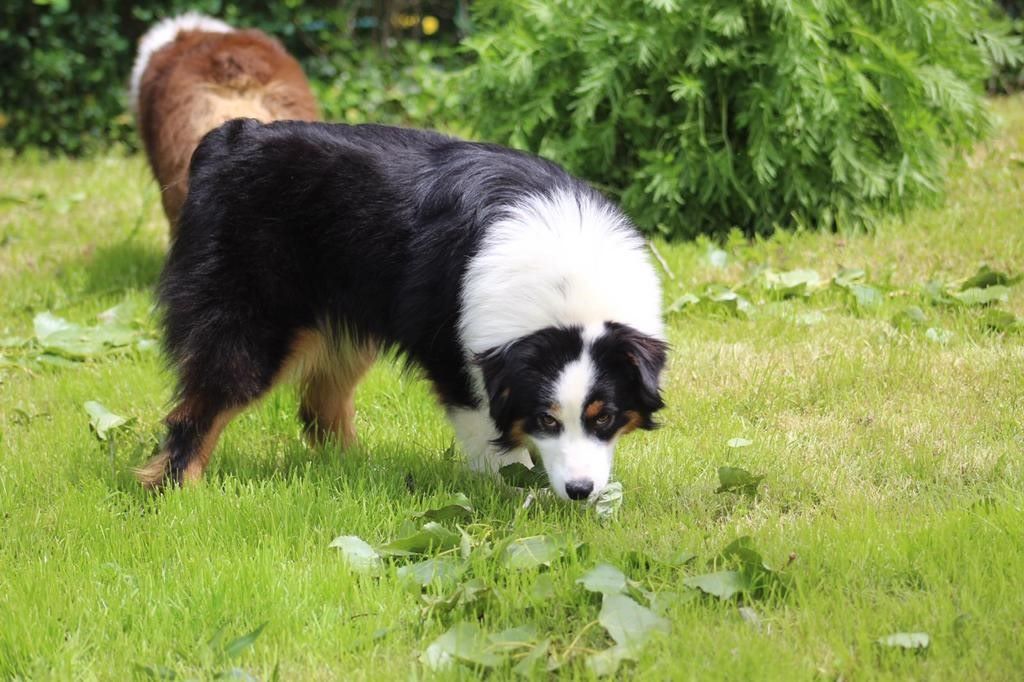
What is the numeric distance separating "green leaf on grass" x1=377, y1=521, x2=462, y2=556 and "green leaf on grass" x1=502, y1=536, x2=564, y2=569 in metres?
0.23

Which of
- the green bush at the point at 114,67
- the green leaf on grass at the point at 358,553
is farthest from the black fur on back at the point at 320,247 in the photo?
the green bush at the point at 114,67

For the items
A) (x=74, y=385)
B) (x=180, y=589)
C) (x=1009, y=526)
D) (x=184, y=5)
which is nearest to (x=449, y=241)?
(x=180, y=589)

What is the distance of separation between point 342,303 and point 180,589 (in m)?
1.34

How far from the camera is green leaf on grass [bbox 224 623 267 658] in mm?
3125

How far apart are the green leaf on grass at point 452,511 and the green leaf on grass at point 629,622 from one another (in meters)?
0.83

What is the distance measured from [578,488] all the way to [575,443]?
161 millimetres

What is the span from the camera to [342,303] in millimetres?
4457

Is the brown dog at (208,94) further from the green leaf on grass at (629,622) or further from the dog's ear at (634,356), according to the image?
the green leaf on grass at (629,622)

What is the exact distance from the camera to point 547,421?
3.85 m

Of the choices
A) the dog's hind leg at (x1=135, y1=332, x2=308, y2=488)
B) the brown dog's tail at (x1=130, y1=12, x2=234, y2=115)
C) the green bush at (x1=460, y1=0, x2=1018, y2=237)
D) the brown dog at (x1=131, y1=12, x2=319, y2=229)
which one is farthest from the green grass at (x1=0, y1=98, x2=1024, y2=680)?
the brown dog's tail at (x1=130, y1=12, x2=234, y2=115)

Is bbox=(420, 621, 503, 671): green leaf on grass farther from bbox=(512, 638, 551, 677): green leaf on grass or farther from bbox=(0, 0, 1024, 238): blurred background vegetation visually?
bbox=(0, 0, 1024, 238): blurred background vegetation

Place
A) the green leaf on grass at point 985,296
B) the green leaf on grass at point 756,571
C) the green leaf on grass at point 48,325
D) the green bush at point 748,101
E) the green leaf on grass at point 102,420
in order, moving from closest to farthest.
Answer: the green leaf on grass at point 756,571 → the green leaf on grass at point 102,420 → the green leaf on grass at point 985,296 → the green leaf on grass at point 48,325 → the green bush at point 748,101

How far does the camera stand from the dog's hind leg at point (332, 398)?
477cm

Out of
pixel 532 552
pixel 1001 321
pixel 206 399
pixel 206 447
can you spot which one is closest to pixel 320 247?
pixel 206 399
